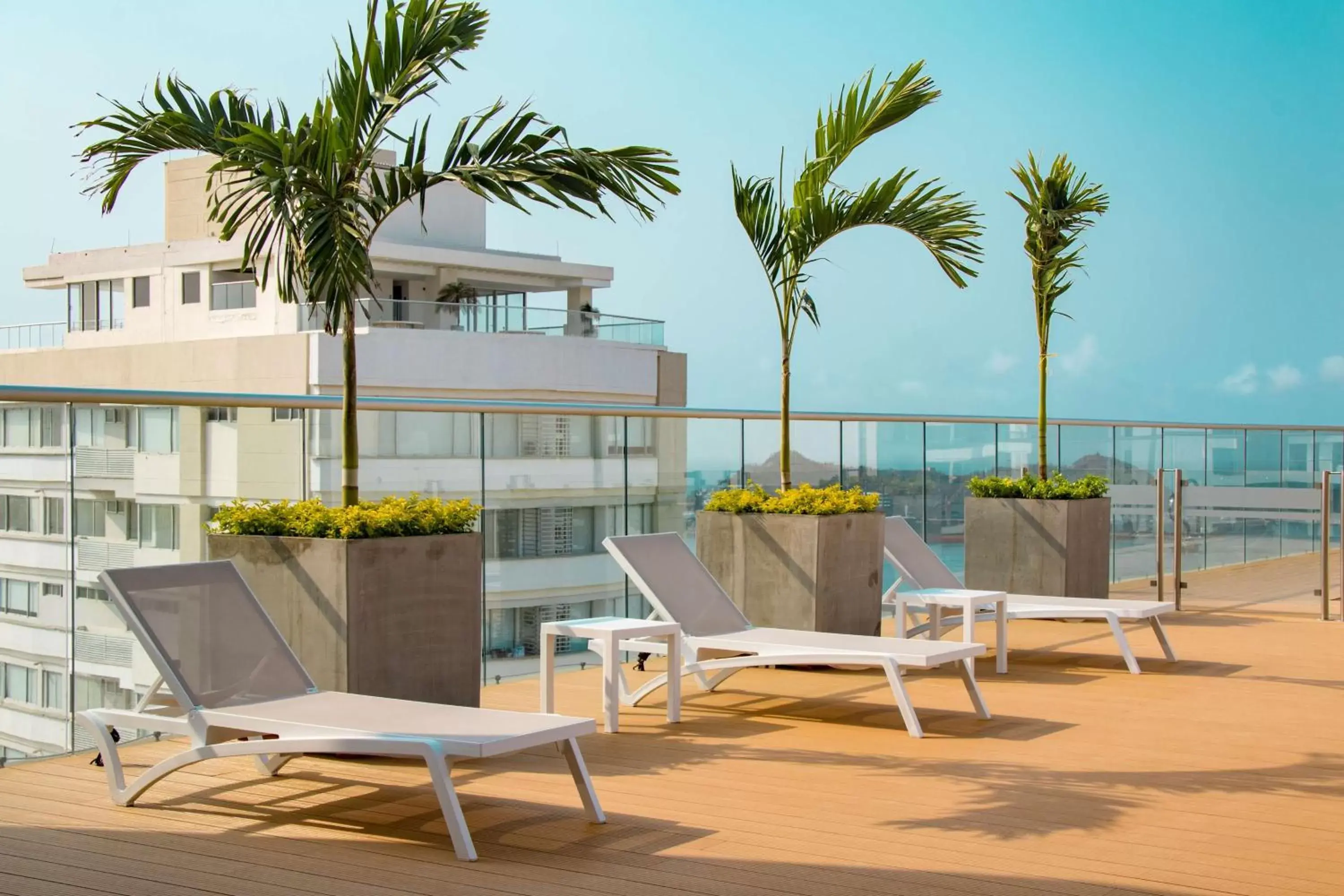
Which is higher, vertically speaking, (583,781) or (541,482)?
(541,482)

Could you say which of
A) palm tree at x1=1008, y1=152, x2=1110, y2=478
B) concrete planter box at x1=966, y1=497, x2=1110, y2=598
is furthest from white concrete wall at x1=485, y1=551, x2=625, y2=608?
palm tree at x1=1008, y1=152, x2=1110, y2=478

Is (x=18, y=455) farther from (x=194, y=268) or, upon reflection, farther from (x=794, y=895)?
(x=194, y=268)

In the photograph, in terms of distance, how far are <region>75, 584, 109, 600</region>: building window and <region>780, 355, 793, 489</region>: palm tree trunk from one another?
11.9 ft

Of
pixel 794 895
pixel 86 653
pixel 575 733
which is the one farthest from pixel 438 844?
pixel 86 653

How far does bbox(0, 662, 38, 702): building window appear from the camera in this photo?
533cm

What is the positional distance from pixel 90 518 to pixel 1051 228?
6688 millimetres

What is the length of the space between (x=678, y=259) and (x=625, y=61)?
17.8ft

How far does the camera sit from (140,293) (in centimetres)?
5500

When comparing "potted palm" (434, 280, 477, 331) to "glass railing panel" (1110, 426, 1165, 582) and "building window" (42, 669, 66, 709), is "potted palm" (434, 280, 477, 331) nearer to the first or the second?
"glass railing panel" (1110, 426, 1165, 582)

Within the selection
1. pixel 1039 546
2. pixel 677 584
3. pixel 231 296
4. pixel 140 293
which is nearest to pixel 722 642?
pixel 677 584

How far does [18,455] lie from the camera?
5.16 m

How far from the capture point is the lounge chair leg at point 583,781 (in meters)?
4.27

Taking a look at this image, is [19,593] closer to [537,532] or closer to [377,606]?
[377,606]

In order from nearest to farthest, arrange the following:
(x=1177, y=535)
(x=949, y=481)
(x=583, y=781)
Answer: (x=583, y=781), (x=949, y=481), (x=1177, y=535)
